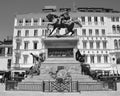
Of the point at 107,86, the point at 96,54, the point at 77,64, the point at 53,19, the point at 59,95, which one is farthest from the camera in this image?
the point at 96,54

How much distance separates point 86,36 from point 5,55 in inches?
971

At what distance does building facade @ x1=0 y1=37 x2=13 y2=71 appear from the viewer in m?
60.0

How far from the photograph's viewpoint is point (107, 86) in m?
19.2

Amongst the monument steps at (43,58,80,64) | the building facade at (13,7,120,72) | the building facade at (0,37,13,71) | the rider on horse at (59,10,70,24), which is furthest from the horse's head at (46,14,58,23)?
the building facade at (0,37,13,71)

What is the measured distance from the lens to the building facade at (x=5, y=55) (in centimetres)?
6000

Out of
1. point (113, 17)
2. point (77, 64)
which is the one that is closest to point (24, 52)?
point (113, 17)

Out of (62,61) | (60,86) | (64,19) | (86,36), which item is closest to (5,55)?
(86,36)

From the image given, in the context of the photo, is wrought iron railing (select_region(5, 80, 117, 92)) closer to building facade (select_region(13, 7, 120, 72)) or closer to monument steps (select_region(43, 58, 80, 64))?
monument steps (select_region(43, 58, 80, 64))

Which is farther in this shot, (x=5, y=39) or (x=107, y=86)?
(x=5, y=39)

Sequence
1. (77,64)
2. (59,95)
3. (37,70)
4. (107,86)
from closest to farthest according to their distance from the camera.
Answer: (59,95), (107,86), (77,64), (37,70)

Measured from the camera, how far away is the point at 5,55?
202 feet

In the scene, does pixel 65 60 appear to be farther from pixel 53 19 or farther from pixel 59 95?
pixel 59 95

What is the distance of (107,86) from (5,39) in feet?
185

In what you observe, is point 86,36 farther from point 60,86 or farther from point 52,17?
point 60,86
